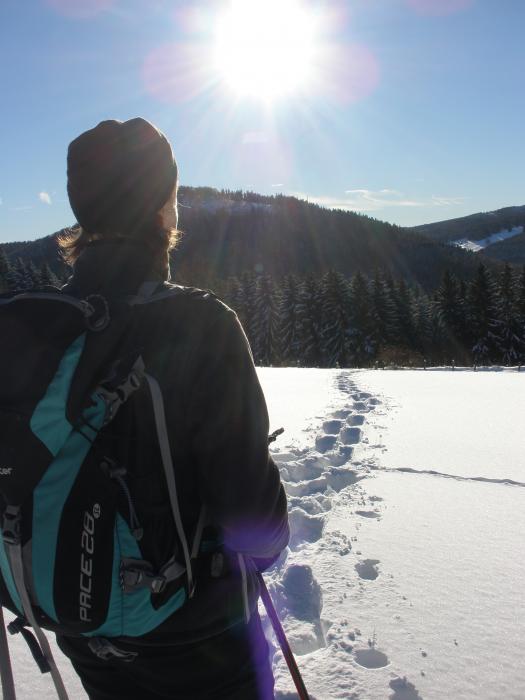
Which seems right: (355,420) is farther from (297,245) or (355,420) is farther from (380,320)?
(297,245)

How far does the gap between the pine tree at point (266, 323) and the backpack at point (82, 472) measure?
123 feet

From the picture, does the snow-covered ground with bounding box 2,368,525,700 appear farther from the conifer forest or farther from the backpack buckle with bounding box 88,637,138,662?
the conifer forest

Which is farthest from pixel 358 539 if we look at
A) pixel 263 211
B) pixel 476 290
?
pixel 263 211

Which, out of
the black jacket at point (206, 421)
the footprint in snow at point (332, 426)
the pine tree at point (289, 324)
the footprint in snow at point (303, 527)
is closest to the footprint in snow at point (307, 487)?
the footprint in snow at point (303, 527)

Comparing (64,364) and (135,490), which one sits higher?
(64,364)

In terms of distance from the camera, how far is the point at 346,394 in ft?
27.4

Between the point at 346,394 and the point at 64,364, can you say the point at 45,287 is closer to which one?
the point at 64,364

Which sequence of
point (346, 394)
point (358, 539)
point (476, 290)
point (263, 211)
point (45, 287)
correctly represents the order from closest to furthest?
point (45, 287), point (358, 539), point (346, 394), point (476, 290), point (263, 211)

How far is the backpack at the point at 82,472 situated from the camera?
3.37 ft

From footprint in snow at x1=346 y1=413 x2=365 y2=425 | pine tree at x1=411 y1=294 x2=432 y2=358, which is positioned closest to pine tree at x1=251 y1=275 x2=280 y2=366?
pine tree at x1=411 y1=294 x2=432 y2=358

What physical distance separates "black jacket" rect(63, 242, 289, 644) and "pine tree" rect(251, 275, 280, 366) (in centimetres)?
3744

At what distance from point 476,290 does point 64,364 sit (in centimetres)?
3822

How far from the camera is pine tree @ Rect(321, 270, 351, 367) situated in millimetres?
36906

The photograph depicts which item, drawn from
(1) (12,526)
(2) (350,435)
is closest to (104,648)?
(1) (12,526)
